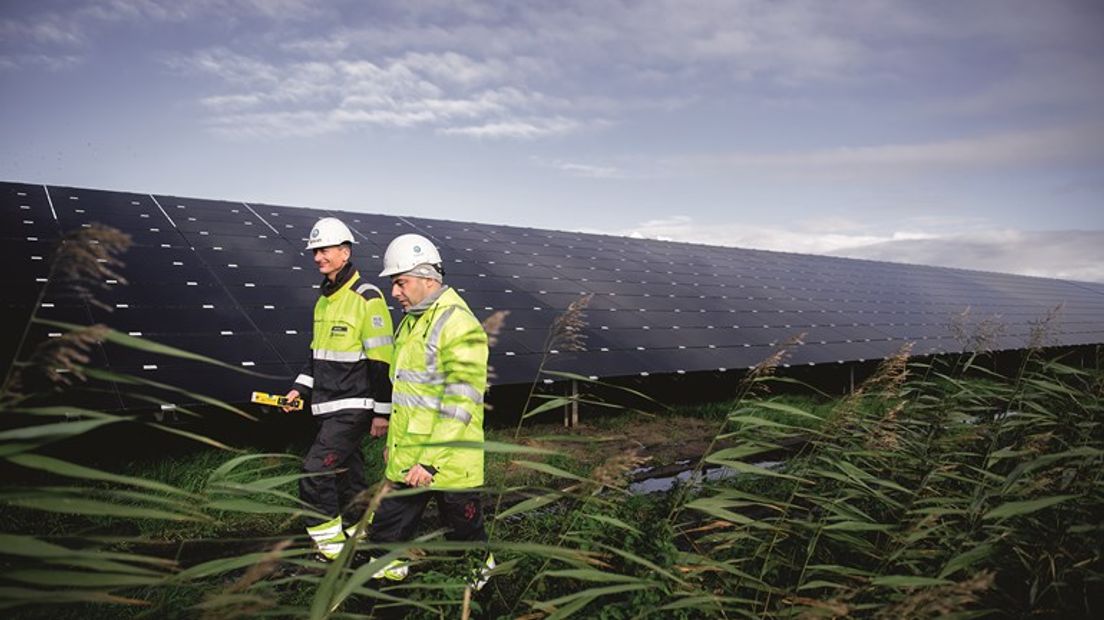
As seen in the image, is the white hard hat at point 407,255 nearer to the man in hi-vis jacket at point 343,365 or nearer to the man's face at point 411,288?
the man's face at point 411,288

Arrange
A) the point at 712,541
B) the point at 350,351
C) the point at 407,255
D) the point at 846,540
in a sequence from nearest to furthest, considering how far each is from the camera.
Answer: the point at 846,540, the point at 712,541, the point at 407,255, the point at 350,351

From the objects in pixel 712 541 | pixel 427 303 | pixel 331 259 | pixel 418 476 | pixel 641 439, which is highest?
pixel 331 259

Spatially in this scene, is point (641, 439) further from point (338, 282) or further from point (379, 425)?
point (338, 282)

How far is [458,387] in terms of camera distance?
11.4 ft

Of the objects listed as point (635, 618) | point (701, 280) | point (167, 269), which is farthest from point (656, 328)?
point (635, 618)

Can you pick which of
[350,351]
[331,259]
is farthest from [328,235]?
[350,351]

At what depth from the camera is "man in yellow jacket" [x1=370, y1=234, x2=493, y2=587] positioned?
3.40m

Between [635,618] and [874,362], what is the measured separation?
41.9ft

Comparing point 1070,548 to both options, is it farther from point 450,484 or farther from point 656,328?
point 656,328

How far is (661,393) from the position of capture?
462 inches

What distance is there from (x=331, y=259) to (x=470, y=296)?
5499 millimetres

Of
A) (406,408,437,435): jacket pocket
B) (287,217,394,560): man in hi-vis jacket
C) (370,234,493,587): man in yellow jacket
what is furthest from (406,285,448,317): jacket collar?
(287,217,394,560): man in hi-vis jacket

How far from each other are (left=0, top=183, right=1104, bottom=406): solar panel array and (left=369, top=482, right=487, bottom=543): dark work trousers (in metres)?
2.25

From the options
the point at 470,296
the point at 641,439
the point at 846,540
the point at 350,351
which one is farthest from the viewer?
the point at 470,296
